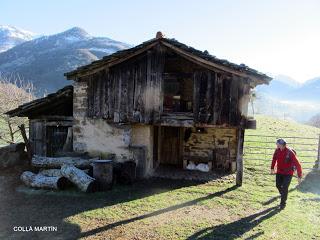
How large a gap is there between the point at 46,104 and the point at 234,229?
970 centimetres

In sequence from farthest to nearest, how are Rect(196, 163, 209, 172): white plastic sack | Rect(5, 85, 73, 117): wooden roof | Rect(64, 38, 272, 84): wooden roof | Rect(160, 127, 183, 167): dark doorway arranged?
1. Rect(160, 127, 183, 167): dark doorway
2. Rect(196, 163, 209, 172): white plastic sack
3. Rect(5, 85, 73, 117): wooden roof
4. Rect(64, 38, 272, 84): wooden roof

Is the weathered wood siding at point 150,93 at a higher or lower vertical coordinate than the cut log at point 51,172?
higher

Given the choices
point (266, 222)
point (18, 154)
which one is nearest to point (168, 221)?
point (266, 222)

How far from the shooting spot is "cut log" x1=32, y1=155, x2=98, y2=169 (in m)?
13.3

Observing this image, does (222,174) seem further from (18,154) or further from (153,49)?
(18,154)

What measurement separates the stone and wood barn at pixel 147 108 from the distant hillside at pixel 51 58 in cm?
6217

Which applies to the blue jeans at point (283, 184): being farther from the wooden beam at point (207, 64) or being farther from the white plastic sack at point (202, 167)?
the white plastic sack at point (202, 167)

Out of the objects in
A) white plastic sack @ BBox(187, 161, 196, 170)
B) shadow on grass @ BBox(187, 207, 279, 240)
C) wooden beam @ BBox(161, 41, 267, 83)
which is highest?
wooden beam @ BBox(161, 41, 267, 83)

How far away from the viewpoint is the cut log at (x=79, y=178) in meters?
11.8

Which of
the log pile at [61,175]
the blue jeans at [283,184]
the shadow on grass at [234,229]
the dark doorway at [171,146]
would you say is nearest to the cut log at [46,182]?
the log pile at [61,175]

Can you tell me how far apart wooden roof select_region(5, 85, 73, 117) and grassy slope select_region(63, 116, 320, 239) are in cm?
599

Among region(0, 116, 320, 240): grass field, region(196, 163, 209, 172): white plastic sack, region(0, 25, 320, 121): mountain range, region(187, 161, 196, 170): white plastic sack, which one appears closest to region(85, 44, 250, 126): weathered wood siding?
region(0, 116, 320, 240): grass field

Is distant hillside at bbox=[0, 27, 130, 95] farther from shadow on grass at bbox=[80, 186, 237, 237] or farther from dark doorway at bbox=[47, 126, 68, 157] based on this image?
shadow on grass at bbox=[80, 186, 237, 237]

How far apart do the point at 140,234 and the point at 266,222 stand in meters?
3.35
